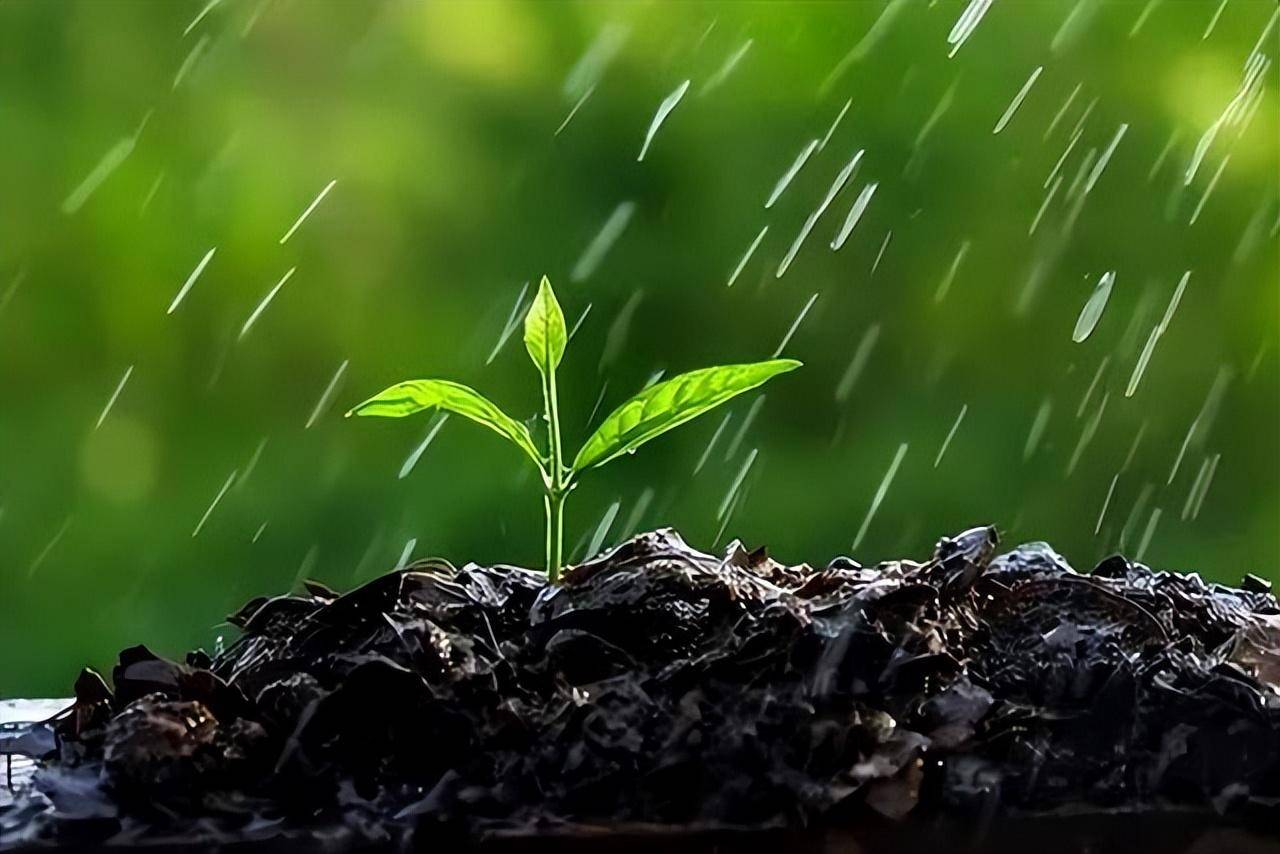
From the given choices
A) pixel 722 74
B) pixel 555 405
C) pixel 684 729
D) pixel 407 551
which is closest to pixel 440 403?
pixel 555 405

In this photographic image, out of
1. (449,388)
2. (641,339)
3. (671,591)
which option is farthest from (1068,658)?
(641,339)

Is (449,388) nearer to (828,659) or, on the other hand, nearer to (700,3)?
(828,659)

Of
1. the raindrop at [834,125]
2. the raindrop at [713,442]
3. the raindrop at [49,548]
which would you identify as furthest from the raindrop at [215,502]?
the raindrop at [834,125]

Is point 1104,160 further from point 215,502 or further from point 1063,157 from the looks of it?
point 215,502

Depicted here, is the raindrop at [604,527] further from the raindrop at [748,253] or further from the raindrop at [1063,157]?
the raindrop at [1063,157]

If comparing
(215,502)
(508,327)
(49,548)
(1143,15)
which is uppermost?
(1143,15)

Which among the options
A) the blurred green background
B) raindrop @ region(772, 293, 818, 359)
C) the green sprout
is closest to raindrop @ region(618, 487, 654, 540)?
the blurred green background

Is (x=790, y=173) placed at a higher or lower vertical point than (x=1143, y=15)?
lower
